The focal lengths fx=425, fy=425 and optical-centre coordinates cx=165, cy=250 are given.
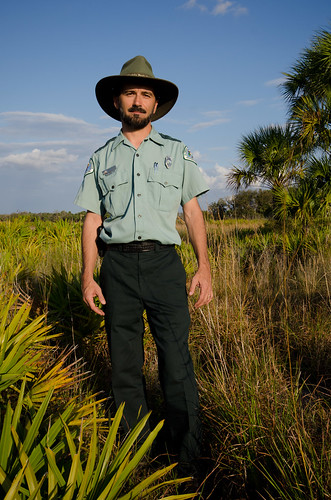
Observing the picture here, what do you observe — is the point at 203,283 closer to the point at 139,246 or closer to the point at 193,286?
the point at 193,286

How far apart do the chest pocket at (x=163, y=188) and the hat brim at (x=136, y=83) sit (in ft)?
1.89

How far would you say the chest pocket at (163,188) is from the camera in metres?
2.54

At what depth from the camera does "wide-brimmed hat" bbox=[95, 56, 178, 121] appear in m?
2.56

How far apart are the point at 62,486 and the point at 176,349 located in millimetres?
1220

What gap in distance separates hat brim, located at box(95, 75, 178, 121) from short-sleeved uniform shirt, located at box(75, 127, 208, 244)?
0.99 ft

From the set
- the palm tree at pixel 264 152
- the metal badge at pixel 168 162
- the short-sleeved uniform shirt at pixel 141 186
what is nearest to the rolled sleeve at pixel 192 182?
the short-sleeved uniform shirt at pixel 141 186

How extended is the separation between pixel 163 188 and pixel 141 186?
0.43 ft

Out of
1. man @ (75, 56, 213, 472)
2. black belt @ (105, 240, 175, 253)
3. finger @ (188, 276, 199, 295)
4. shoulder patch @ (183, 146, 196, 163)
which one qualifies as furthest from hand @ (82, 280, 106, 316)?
shoulder patch @ (183, 146, 196, 163)

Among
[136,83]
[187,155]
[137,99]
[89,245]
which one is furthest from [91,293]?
[136,83]

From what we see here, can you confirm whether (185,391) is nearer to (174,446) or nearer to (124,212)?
(174,446)

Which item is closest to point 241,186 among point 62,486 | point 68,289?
point 68,289

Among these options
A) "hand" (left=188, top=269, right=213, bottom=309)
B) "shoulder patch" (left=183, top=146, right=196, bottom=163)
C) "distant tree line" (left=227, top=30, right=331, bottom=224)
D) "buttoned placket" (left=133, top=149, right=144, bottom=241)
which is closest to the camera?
"buttoned placket" (left=133, top=149, right=144, bottom=241)

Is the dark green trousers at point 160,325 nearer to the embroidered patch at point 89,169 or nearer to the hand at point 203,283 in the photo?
the hand at point 203,283

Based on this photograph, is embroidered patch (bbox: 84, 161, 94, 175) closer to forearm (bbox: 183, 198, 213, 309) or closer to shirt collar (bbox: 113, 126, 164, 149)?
shirt collar (bbox: 113, 126, 164, 149)
